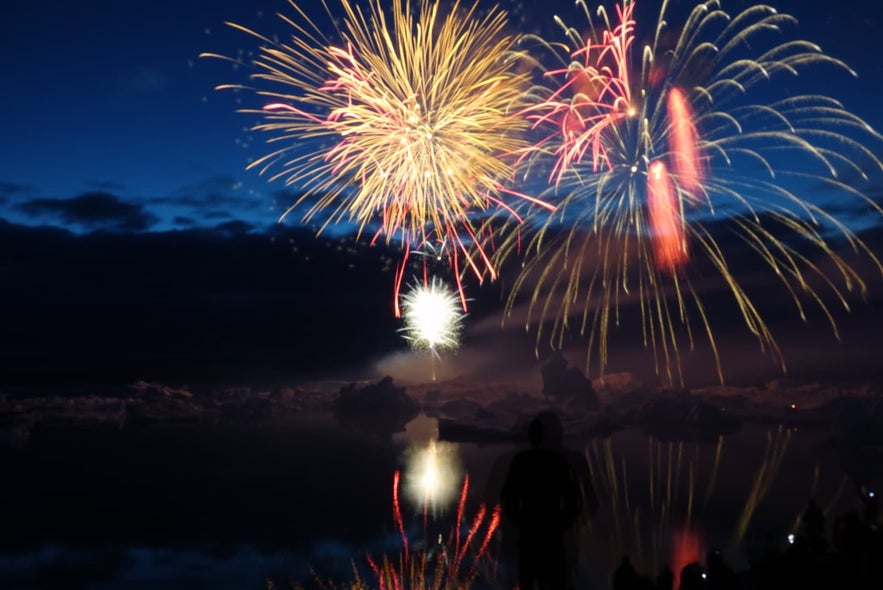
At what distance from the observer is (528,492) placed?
576cm

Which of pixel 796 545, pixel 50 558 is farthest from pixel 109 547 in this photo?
pixel 796 545

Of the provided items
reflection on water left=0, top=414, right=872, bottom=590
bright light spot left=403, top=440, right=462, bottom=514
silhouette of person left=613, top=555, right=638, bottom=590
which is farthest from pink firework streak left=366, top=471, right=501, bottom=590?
silhouette of person left=613, top=555, right=638, bottom=590

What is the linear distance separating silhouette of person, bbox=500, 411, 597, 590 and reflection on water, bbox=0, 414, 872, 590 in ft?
1.47

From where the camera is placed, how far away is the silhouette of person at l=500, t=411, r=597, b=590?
5742 millimetres

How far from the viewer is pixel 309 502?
46.3 meters

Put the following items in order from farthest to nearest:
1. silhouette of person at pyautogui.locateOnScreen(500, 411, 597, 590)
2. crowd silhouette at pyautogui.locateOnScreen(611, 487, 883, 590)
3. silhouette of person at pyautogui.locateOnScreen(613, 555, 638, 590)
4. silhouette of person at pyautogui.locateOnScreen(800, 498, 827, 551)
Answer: silhouette of person at pyautogui.locateOnScreen(800, 498, 827, 551), crowd silhouette at pyautogui.locateOnScreen(611, 487, 883, 590), silhouette of person at pyautogui.locateOnScreen(613, 555, 638, 590), silhouette of person at pyautogui.locateOnScreen(500, 411, 597, 590)

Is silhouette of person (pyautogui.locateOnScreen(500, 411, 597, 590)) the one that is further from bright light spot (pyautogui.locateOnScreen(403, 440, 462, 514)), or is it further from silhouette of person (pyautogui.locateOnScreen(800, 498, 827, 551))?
bright light spot (pyautogui.locateOnScreen(403, 440, 462, 514))

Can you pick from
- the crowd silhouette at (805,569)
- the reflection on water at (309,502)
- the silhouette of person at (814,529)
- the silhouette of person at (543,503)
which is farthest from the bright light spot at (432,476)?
the silhouette of person at (543,503)

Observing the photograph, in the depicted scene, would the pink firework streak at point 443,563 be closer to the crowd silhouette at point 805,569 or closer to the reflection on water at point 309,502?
the reflection on water at point 309,502

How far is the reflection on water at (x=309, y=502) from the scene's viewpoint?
97.0 feet

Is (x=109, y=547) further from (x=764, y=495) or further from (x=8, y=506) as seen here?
(x=764, y=495)

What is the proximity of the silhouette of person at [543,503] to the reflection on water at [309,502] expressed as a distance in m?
0.45

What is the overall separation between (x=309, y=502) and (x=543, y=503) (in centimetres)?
4423

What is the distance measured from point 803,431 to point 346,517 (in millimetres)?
86887
